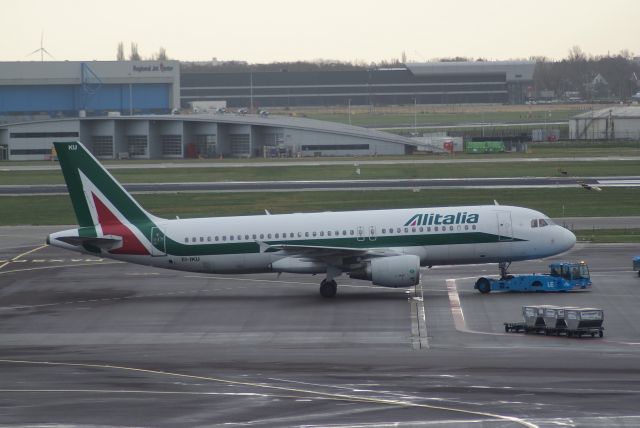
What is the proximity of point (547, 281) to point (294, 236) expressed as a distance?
40.3 feet

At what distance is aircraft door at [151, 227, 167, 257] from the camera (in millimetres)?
53562

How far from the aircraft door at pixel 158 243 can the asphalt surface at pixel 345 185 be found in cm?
4879

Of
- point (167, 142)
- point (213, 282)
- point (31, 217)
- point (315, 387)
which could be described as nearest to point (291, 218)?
point (213, 282)

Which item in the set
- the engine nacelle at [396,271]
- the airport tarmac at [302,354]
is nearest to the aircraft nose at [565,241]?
the airport tarmac at [302,354]

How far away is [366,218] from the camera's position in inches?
2087

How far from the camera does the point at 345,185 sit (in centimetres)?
10500

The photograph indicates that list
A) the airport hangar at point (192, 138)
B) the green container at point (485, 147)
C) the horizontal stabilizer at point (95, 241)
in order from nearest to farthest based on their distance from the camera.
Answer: the horizontal stabilizer at point (95, 241) < the airport hangar at point (192, 138) < the green container at point (485, 147)

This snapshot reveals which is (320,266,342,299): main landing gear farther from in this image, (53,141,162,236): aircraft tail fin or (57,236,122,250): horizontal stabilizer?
(57,236,122,250): horizontal stabilizer

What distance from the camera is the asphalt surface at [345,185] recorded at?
101188 millimetres

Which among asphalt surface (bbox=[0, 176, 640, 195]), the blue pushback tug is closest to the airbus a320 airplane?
the blue pushback tug

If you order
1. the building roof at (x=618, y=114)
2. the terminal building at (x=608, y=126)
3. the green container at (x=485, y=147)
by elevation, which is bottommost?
the green container at (x=485, y=147)

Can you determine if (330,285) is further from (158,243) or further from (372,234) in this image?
(158,243)

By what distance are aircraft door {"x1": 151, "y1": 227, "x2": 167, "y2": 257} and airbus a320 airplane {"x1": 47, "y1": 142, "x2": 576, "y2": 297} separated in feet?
0.16

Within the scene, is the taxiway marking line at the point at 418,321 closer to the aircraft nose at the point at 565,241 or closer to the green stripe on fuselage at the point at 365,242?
the green stripe on fuselage at the point at 365,242
